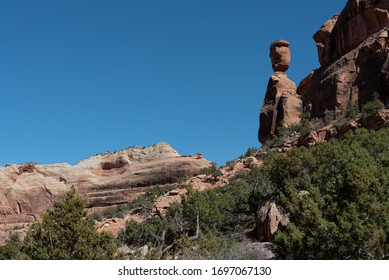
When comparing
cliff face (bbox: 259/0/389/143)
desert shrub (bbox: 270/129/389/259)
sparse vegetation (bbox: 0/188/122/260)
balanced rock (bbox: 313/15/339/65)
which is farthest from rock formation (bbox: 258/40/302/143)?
desert shrub (bbox: 270/129/389/259)

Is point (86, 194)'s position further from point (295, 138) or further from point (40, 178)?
point (295, 138)

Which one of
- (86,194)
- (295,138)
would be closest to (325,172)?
(295,138)

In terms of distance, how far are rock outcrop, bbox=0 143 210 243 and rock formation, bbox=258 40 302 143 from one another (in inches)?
407

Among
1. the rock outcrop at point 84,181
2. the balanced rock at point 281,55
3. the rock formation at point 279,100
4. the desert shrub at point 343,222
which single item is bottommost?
the desert shrub at point 343,222

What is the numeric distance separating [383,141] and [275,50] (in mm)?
36103

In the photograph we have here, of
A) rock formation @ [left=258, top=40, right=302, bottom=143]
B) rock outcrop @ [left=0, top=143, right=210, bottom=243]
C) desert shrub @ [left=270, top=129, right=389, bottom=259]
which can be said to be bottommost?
desert shrub @ [left=270, top=129, right=389, bottom=259]

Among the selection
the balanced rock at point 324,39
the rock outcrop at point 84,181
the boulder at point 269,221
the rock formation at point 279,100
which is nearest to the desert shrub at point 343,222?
the boulder at point 269,221

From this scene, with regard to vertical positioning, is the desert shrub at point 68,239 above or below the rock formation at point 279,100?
below

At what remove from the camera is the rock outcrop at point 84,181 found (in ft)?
202

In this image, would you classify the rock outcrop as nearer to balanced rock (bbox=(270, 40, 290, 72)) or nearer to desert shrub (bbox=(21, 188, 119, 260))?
balanced rock (bbox=(270, 40, 290, 72))

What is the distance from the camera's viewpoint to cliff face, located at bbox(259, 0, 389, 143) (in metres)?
39.6

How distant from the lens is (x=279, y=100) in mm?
52844

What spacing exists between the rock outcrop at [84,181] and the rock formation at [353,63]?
19.1m

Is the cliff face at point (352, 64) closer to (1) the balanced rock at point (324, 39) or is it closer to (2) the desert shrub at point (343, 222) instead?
(1) the balanced rock at point (324, 39)
